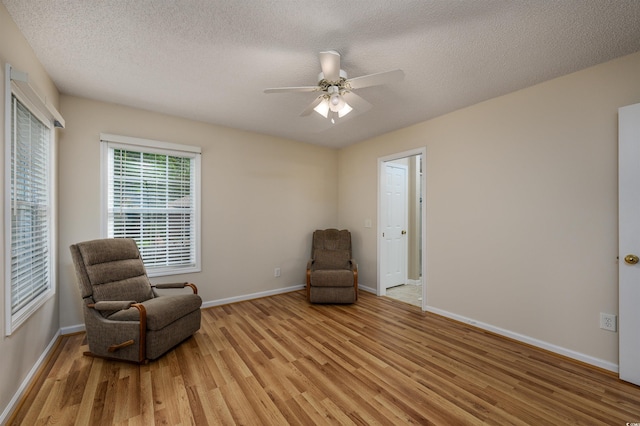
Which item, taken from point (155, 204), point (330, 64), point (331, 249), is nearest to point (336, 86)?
point (330, 64)

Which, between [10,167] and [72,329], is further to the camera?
[72,329]

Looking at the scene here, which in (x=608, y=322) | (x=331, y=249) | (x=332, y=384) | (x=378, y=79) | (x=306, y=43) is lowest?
(x=332, y=384)

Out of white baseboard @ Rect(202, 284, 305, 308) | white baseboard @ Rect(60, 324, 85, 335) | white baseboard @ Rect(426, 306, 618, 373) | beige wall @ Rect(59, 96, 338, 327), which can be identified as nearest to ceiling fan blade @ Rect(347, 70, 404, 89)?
beige wall @ Rect(59, 96, 338, 327)

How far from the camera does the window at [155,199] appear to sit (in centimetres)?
307

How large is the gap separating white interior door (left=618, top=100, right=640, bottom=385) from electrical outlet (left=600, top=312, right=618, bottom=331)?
0.29 ft

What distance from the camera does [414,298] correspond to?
4.12m

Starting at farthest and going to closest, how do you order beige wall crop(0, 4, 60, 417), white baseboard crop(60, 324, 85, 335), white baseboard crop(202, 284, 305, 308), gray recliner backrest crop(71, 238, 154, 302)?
white baseboard crop(202, 284, 305, 308) < white baseboard crop(60, 324, 85, 335) < gray recliner backrest crop(71, 238, 154, 302) < beige wall crop(0, 4, 60, 417)

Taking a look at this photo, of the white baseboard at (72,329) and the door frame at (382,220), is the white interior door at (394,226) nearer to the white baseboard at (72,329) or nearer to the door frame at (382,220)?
the door frame at (382,220)

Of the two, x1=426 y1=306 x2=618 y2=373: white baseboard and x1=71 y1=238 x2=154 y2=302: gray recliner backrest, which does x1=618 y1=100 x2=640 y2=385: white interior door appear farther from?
x1=71 y1=238 x2=154 y2=302: gray recliner backrest

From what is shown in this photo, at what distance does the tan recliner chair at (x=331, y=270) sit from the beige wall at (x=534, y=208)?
1.08 meters

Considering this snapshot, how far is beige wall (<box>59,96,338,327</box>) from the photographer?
287cm

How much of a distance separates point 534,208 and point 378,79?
204 centimetres

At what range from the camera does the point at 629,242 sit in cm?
205

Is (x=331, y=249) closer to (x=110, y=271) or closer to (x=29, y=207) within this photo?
(x=110, y=271)
